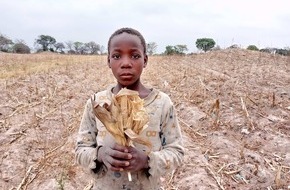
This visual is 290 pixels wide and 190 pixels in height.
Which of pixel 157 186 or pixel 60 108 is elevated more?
pixel 157 186

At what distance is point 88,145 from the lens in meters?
1.59

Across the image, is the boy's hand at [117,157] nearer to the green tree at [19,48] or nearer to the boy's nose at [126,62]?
the boy's nose at [126,62]

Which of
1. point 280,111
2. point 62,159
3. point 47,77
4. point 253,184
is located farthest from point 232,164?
point 47,77

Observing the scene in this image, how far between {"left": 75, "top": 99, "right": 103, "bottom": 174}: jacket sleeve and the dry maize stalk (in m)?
0.24

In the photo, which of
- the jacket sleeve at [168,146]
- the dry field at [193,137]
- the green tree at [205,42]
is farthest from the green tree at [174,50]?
the jacket sleeve at [168,146]

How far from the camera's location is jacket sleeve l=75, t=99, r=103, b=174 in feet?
4.95

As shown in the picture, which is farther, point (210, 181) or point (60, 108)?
point (60, 108)

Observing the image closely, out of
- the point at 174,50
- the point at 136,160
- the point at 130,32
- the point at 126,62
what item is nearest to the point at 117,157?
the point at 136,160

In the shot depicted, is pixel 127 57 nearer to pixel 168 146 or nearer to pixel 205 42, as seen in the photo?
pixel 168 146

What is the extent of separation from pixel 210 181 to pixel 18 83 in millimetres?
5989

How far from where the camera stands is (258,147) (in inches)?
176

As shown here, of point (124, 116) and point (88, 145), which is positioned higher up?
point (124, 116)

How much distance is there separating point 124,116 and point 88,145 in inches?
14.1

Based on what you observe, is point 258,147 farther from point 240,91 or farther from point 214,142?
point 240,91
